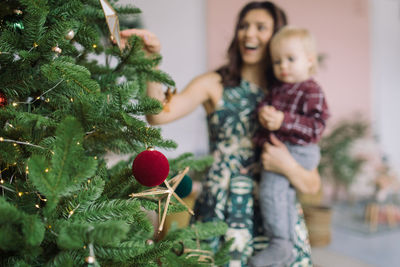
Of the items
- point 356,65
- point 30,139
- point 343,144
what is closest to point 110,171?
point 30,139

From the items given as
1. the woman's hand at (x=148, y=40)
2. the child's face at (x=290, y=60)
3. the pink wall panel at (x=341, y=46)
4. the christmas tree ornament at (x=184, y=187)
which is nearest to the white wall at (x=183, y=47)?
the pink wall panel at (x=341, y=46)

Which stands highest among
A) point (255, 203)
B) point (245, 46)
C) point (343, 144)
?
point (245, 46)

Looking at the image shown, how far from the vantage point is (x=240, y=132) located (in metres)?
Result: 0.93

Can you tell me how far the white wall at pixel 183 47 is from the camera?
9.00 feet

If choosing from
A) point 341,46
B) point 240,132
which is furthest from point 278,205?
point 341,46

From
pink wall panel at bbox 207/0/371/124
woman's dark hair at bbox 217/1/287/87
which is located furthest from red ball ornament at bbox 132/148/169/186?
pink wall panel at bbox 207/0/371/124

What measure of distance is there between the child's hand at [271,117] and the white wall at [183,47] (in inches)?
74.7

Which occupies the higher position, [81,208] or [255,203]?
[81,208]

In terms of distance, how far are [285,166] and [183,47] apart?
7.11 feet

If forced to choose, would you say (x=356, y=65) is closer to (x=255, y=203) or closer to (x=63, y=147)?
(x=255, y=203)

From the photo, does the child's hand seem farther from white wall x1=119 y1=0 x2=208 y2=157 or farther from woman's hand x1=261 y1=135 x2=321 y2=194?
white wall x1=119 y1=0 x2=208 y2=157

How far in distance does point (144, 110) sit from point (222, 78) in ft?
1.78

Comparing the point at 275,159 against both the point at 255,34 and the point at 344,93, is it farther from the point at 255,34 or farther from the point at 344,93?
the point at 344,93

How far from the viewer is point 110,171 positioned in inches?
25.1
